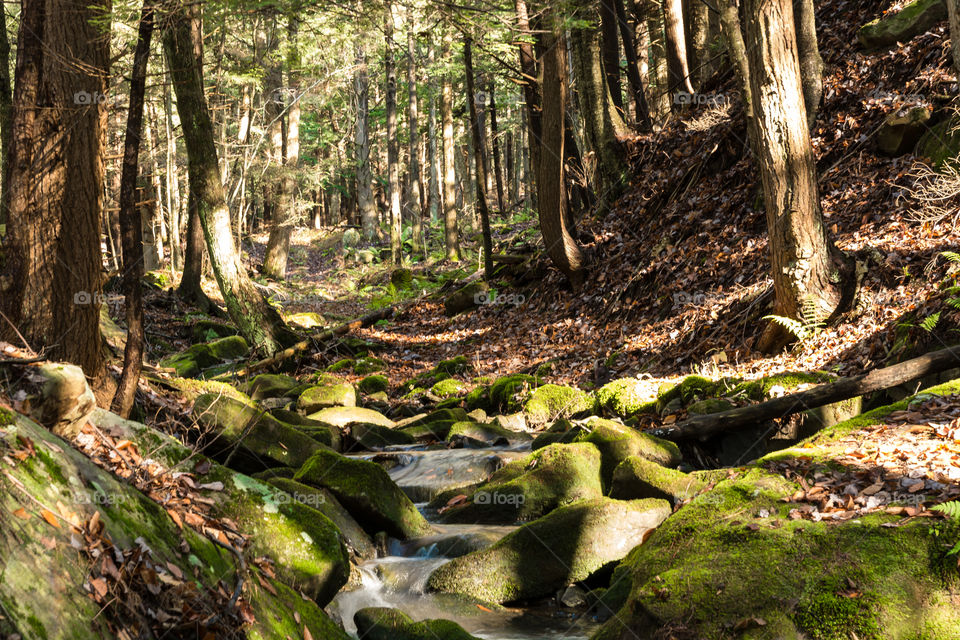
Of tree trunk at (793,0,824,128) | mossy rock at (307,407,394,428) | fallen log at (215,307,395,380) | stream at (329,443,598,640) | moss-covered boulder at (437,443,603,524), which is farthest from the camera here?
fallen log at (215,307,395,380)

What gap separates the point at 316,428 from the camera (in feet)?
30.3

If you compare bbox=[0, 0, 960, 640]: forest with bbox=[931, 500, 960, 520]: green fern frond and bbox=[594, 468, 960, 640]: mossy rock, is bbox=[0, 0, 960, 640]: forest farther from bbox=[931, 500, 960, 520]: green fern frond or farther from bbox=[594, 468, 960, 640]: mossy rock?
bbox=[931, 500, 960, 520]: green fern frond

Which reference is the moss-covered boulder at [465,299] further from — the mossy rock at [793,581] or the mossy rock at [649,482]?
the mossy rock at [793,581]

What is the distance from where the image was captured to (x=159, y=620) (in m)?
3.07

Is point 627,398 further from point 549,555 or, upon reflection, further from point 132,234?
point 132,234

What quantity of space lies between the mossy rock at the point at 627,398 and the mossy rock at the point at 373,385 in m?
4.85

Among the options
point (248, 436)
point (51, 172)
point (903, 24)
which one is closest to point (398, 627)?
point (248, 436)

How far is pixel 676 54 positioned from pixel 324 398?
448 inches

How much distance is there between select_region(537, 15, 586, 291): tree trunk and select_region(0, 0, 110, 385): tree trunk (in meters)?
8.06

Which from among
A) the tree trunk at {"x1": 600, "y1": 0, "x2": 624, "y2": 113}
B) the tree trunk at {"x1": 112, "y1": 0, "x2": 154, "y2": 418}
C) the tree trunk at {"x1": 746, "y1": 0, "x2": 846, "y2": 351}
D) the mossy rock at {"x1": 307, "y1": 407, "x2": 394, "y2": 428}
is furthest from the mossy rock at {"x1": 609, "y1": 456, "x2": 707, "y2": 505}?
the tree trunk at {"x1": 600, "y1": 0, "x2": 624, "y2": 113}

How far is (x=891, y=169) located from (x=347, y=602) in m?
9.36

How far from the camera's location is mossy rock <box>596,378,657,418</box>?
9.12 metres

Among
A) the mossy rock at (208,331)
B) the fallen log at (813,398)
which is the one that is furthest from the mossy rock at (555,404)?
the mossy rock at (208,331)

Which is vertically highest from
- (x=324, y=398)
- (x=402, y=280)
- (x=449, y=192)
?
(x=449, y=192)
